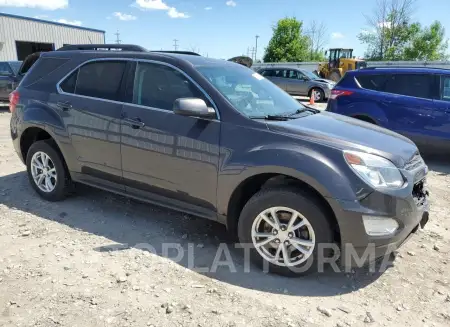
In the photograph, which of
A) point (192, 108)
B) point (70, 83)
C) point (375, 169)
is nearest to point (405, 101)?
point (375, 169)

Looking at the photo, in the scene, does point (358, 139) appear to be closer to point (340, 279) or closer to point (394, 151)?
point (394, 151)

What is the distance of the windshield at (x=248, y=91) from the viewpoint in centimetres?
340

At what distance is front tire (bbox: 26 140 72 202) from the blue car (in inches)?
201

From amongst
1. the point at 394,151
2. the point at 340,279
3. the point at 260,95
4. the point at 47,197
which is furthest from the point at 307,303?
the point at 47,197

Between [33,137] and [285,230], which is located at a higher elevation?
[33,137]

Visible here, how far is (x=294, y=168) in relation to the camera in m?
2.83

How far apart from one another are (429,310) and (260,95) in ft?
7.46

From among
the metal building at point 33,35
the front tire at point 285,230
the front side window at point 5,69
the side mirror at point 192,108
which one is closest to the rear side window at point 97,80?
the side mirror at point 192,108

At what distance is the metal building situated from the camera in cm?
2569

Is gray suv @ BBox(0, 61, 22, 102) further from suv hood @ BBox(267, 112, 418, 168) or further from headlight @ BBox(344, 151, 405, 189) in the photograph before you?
headlight @ BBox(344, 151, 405, 189)

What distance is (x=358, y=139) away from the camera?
10.0 ft

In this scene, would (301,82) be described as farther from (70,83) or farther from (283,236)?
(283,236)

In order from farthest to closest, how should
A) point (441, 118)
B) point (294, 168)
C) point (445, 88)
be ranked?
point (445, 88), point (441, 118), point (294, 168)

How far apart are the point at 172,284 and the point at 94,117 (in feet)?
6.32
